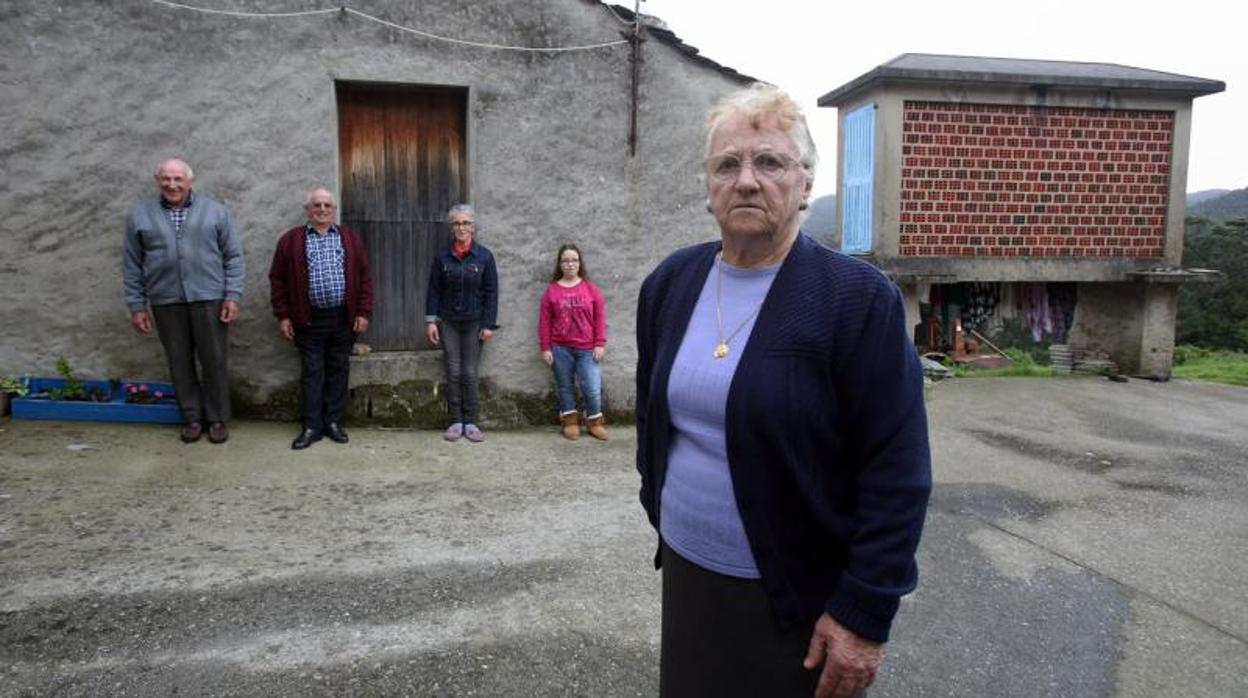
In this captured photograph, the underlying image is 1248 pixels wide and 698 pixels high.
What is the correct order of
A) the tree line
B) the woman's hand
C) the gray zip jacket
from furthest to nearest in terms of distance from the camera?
the tree line
the gray zip jacket
the woman's hand

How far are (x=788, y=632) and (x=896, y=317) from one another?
71 cm

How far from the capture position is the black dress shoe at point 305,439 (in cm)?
551

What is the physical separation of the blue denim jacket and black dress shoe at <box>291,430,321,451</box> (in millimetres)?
1175

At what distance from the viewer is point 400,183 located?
6.30m

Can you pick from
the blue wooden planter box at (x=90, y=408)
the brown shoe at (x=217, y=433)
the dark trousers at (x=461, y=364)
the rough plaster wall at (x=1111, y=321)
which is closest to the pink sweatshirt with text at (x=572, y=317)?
the dark trousers at (x=461, y=364)

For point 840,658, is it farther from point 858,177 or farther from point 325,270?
point 858,177

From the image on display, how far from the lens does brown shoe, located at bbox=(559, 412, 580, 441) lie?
6.30 metres

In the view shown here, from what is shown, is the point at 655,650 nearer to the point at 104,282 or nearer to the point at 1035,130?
the point at 104,282

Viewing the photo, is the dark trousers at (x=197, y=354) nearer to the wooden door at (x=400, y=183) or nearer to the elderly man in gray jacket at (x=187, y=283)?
the elderly man in gray jacket at (x=187, y=283)

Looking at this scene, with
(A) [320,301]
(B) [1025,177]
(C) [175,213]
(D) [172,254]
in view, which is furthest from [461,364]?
(B) [1025,177]

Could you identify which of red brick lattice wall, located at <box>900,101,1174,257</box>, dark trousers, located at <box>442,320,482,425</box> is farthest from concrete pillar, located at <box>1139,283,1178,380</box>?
dark trousers, located at <box>442,320,482,425</box>

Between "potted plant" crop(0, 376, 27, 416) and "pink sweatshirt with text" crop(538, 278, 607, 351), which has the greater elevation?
"pink sweatshirt with text" crop(538, 278, 607, 351)

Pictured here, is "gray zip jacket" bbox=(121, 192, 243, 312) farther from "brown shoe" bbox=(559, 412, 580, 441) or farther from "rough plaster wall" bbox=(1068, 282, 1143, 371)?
"rough plaster wall" bbox=(1068, 282, 1143, 371)

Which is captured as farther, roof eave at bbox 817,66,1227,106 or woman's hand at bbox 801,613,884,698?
roof eave at bbox 817,66,1227,106
